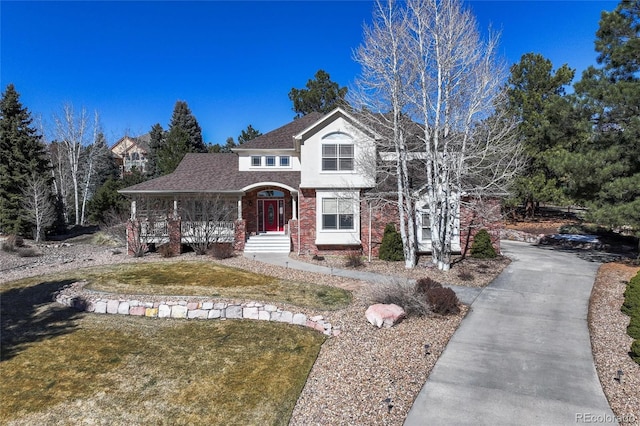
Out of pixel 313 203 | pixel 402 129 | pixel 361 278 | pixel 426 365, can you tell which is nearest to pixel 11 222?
pixel 313 203

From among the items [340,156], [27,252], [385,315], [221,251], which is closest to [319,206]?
[340,156]

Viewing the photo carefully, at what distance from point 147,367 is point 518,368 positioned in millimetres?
7049

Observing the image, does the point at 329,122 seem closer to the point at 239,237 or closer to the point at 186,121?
the point at 239,237

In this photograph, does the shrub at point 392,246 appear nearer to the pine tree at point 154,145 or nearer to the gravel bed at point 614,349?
the gravel bed at point 614,349

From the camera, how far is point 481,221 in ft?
52.9

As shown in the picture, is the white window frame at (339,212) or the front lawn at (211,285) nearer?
the front lawn at (211,285)

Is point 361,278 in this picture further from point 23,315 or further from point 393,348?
point 23,315

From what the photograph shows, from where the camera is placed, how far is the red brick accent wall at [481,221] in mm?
15758

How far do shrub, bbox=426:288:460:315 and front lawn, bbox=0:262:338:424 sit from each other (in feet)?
8.30

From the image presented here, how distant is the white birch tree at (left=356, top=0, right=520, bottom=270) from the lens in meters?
12.6

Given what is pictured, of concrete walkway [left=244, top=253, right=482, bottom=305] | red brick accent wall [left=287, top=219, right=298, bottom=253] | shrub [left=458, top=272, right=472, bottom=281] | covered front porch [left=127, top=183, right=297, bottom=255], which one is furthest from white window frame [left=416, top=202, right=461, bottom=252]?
covered front porch [left=127, top=183, right=297, bottom=255]

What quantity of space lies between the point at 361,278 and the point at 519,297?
5.06m

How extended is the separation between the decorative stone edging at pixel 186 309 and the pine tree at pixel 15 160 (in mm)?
17206

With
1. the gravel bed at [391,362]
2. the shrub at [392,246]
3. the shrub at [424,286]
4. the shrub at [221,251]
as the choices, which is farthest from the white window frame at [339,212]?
the shrub at [424,286]
